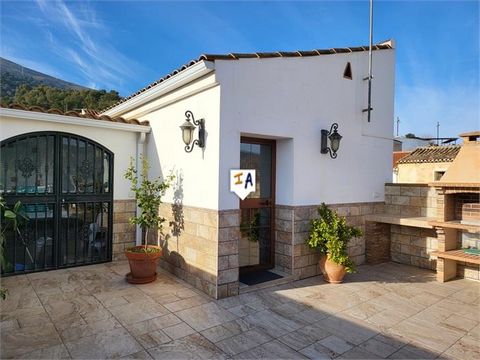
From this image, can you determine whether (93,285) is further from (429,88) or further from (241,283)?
(429,88)

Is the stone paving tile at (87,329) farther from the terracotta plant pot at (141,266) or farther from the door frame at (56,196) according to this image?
the door frame at (56,196)

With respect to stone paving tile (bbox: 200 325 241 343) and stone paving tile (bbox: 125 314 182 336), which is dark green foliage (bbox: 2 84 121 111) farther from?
stone paving tile (bbox: 200 325 241 343)

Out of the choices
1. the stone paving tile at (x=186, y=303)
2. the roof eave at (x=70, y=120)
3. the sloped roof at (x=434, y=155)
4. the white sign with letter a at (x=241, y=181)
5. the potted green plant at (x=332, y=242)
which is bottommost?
the stone paving tile at (x=186, y=303)

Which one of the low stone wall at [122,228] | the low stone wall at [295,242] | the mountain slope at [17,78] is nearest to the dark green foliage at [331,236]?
the low stone wall at [295,242]

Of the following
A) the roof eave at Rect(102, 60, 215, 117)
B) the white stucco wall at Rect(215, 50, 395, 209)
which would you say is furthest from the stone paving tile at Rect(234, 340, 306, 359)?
the roof eave at Rect(102, 60, 215, 117)

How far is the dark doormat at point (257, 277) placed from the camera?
555 cm

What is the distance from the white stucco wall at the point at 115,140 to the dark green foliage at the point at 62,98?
956cm

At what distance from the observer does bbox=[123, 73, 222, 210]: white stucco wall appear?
4.96 m

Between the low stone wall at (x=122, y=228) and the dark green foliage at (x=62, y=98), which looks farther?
the dark green foliage at (x=62, y=98)

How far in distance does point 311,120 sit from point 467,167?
3.14 metres

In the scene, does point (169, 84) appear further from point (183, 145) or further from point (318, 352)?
point (318, 352)

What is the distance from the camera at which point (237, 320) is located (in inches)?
164

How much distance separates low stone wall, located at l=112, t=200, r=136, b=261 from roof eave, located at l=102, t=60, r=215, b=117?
242cm

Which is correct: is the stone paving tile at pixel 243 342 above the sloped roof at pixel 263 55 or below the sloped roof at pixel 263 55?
below
